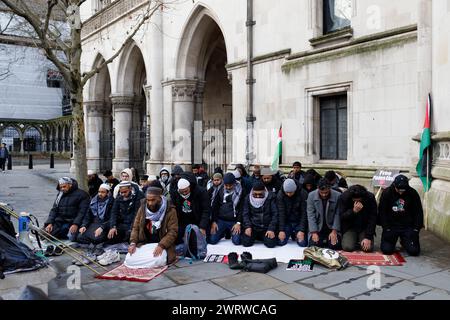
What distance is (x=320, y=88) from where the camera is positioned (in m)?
10.8

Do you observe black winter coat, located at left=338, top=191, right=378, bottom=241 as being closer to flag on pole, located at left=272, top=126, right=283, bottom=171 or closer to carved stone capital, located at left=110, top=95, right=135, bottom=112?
flag on pole, located at left=272, top=126, right=283, bottom=171

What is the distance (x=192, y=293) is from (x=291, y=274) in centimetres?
140

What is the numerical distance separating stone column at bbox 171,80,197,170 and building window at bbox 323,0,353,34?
6.76m

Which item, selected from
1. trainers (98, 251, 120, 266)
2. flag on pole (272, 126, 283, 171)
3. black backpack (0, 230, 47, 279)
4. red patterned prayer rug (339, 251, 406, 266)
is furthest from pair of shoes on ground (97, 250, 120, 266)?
flag on pole (272, 126, 283, 171)

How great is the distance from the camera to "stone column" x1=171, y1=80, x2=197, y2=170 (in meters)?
16.5

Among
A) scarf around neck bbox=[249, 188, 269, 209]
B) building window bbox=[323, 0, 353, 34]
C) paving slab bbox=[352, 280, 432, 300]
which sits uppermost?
building window bbox=[323, 0, 353, 34]

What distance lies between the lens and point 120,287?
16.9 feet

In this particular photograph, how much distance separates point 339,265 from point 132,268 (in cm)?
275

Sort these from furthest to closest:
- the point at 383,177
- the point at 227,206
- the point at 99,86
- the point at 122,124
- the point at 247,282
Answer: the point at 99,86 → the point at 122,124 → the point at 383,177 → the point at 227,206 → the point at 247,282

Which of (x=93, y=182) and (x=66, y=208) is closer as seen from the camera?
(x=66, y=208)

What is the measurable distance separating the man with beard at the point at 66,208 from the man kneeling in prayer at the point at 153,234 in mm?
1964

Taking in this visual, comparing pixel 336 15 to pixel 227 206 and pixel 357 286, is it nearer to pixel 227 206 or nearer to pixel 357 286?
pixel 227 206

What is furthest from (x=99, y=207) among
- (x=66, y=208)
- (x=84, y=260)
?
(x=84, y=260)

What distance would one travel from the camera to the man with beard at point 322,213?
22.3 feet
